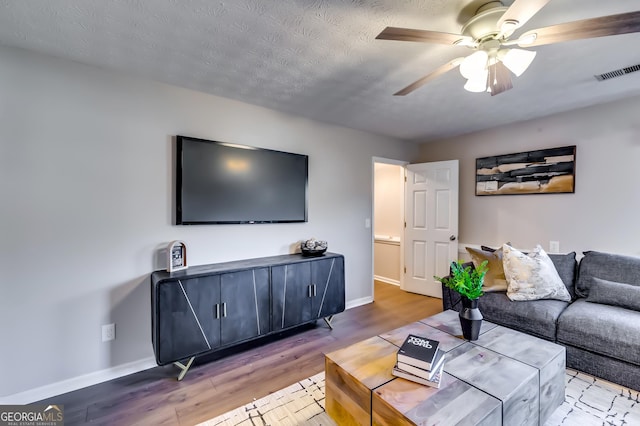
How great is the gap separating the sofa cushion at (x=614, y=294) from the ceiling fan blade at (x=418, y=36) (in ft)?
8.20

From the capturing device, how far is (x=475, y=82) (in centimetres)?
173

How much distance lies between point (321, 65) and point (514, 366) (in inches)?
91.4

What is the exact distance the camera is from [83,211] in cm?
208

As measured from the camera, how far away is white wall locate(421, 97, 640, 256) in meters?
2.75

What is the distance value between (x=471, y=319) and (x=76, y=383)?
9.30ft

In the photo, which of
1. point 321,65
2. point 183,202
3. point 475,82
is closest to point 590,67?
point 475,82

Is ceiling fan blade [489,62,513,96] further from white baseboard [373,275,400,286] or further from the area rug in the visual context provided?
white baseboard [373,275,400,286]

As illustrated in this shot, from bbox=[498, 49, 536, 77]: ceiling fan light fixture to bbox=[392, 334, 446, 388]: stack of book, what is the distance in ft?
5.35

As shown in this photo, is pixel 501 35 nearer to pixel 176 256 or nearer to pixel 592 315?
pixel 592 315

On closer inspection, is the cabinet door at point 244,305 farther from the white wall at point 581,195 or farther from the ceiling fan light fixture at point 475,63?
the white wall at point 581,195

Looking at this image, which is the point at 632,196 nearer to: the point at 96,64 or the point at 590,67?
the point at 590,67

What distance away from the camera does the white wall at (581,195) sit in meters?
2.75

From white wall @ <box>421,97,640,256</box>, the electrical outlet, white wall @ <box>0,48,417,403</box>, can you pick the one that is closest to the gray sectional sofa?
white wall @ <box>421,97,640,256</box>

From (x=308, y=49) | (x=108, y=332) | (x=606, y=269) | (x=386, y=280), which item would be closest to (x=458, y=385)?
(x=308, y=49)
